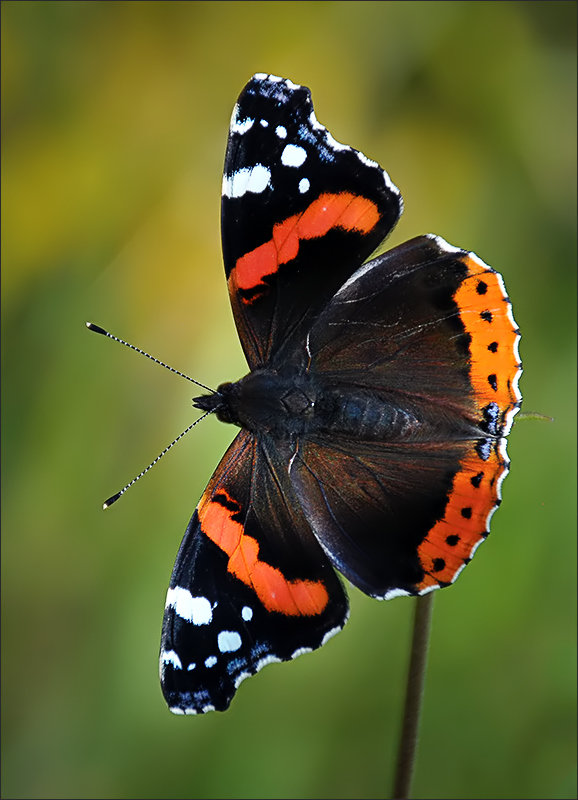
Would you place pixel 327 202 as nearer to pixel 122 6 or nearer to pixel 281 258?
pixel 281 258

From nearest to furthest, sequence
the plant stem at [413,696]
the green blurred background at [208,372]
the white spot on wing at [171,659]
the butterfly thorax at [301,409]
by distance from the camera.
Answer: the plant stem at [413,696] → the white spot on wing at [171,659] → the butterfly thorax at [301,409] → the green blurred background at [208,372]

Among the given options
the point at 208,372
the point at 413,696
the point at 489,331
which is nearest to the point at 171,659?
the point at 413,696

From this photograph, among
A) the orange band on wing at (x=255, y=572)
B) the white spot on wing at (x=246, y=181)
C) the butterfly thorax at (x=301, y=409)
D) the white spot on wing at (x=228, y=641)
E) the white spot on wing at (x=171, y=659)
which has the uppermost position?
the white spot on wing at (x=246, y=181)

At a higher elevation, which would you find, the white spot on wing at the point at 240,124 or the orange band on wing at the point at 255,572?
the white spot on wing at the point at 240,124

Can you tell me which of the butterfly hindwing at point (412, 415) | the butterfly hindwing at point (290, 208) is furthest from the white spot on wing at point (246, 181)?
the butterfly hindwing at point (412, 415)

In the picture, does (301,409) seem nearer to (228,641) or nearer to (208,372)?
(228,641)

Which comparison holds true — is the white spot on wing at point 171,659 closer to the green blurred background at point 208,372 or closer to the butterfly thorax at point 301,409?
the butterfly thorax at point 301,409

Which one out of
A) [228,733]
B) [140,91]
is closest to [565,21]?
[140,91]
